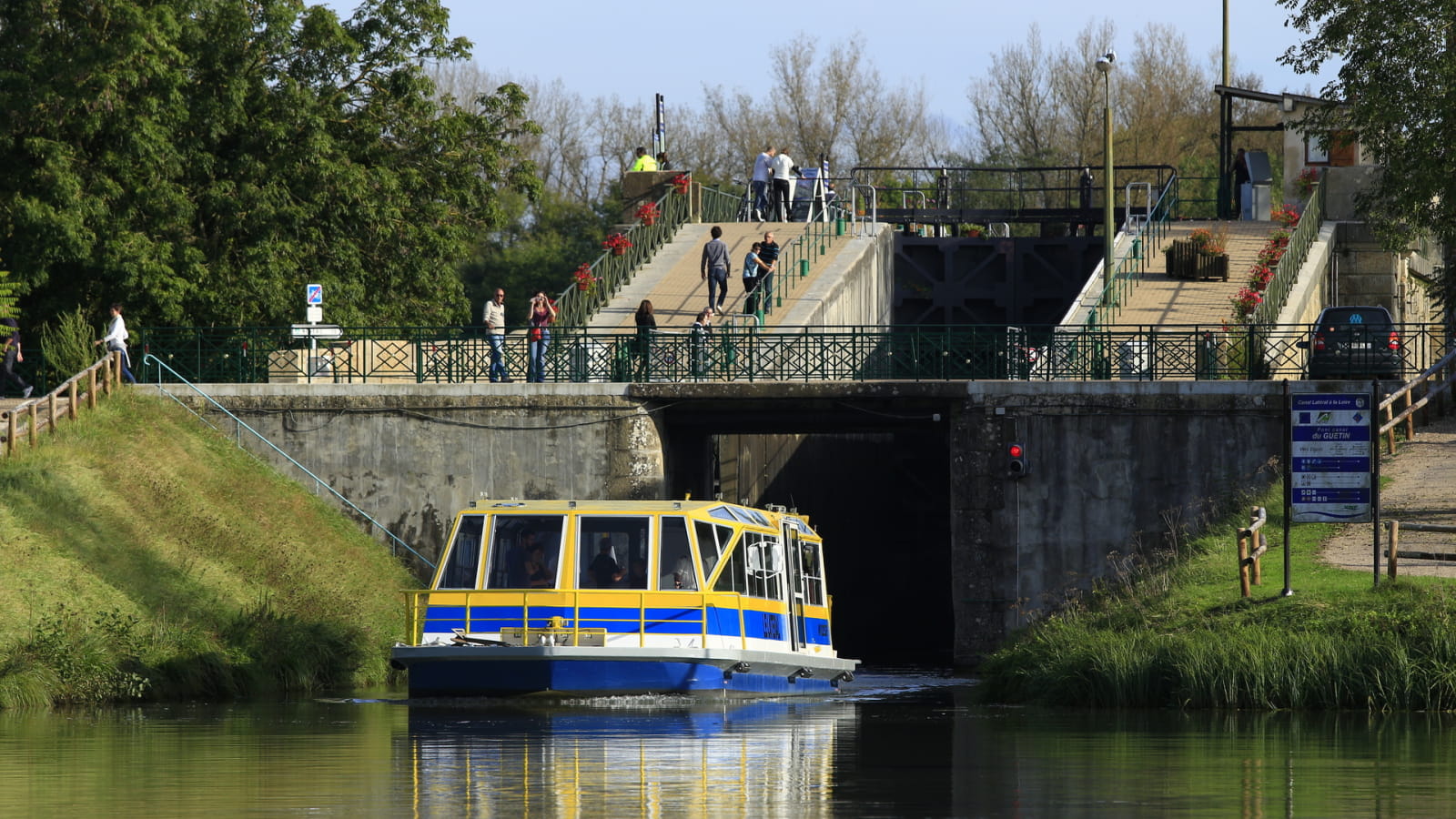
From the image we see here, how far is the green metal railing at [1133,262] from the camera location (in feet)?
130

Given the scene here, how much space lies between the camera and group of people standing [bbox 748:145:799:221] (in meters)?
47.4

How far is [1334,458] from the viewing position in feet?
73.2

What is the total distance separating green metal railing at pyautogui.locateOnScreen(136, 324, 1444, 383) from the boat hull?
1143 centimetres

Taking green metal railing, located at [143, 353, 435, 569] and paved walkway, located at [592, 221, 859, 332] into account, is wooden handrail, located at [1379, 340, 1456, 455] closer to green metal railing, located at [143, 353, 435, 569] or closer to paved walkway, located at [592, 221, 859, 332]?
paved walkway, located at [592, 221, 859, 332]

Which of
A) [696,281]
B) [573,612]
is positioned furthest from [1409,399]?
[573,612]

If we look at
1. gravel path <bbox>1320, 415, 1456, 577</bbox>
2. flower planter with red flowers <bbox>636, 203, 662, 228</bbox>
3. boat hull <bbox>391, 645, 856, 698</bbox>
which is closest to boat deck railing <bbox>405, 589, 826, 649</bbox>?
boat hull <bbox>391, 645, 856, 698</bbox>

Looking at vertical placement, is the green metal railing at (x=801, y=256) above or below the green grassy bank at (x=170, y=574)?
above

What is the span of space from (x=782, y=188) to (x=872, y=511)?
7.64m

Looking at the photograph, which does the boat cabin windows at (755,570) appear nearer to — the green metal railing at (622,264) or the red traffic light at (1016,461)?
the red traffic light at (1016,461)

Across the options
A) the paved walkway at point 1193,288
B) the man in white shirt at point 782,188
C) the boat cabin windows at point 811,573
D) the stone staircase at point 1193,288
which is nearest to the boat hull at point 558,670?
the boat cabin windows at point 811,573

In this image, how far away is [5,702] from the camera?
22.8 meters

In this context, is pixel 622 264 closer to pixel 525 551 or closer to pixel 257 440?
pixel 257 440

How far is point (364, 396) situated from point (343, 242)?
24.6 feet

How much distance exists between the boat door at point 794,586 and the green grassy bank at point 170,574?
19.8 ft
